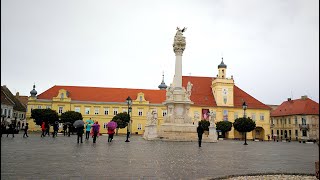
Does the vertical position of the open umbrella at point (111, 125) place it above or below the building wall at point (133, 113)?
below

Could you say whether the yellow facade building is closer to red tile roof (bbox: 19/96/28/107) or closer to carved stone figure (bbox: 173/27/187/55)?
red tile roof (bbox: 19/96/28/107)

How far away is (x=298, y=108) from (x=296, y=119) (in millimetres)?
3111

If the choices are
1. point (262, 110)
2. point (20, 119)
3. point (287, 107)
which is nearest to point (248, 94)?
point (262, 110)

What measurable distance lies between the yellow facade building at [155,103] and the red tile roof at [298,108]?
26.9ft

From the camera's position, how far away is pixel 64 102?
2933 inches

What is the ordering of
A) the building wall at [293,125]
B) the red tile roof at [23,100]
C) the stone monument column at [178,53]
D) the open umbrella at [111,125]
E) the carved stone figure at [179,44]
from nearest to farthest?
1. the open umbrella at [111,125]
2. the stone monument column at [178,53]
3. the carved stone figure at [179,44]
4. the building wall at [293,125]
5. the red tile roof at [23,100]

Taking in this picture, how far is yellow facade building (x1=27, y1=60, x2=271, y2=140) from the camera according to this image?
73.0 m

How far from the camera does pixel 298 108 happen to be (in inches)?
3002

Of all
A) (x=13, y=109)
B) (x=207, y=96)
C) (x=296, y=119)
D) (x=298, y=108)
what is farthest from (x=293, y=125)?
(x=13, y=109)

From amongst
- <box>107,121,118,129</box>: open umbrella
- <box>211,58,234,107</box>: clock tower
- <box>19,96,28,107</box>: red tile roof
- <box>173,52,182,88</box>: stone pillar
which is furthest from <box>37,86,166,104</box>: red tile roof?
<box>107,121,118,129</box>: open umbrella

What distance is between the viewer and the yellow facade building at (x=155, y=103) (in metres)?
73.0

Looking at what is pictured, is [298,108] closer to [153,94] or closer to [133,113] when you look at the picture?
[153,94]

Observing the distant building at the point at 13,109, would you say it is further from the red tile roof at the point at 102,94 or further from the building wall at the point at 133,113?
the red tile roof at the point at 102,94

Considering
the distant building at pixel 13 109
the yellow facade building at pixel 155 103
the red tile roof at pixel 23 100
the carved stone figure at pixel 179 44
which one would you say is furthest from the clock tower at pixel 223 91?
the red tile roof at pixel 23 100
